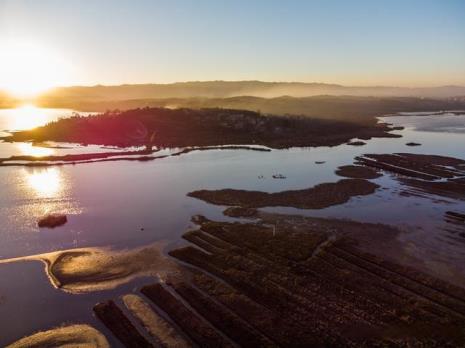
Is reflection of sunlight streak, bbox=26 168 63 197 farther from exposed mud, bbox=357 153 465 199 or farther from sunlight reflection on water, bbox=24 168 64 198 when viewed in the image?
exposed mud, bbox=357 153 465 199

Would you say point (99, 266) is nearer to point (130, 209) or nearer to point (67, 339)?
point (67, 339)

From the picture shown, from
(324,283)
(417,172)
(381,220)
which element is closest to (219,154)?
(417,172)

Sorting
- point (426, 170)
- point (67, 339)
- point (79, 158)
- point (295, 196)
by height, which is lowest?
point (67, 339)

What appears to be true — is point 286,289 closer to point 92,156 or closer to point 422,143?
point 92,156

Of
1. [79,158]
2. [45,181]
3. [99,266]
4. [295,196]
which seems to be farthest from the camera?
[79,158]

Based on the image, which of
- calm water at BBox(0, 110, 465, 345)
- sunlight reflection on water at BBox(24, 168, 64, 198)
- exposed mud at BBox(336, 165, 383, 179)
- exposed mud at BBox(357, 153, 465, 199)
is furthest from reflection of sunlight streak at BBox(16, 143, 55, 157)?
exposed mud at BBox(357, 153, 465, 199)

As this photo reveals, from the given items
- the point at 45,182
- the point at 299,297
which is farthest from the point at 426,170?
the point at 45,182
